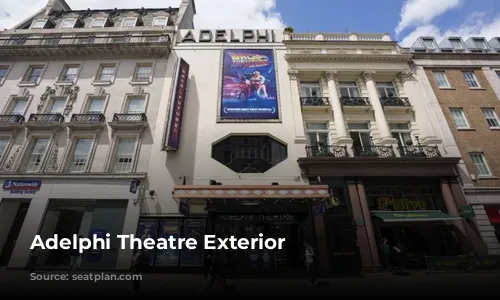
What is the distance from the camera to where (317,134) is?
1786 centimetres

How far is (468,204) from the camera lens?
14766mm

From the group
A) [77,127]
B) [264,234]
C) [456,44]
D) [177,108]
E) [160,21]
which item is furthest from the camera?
[160,21]

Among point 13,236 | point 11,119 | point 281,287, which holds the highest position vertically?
point 11,119

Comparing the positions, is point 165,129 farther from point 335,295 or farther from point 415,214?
point 415,214

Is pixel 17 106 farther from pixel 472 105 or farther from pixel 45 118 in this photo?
pixel 472 105

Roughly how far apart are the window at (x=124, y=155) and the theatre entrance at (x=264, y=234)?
23.6 feet

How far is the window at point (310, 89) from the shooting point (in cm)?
1978

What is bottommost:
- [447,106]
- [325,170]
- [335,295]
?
[335,295]

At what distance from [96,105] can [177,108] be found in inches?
286

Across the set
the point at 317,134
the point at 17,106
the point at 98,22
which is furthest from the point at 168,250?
the point at 98,22

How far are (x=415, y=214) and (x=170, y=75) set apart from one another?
20503 mm

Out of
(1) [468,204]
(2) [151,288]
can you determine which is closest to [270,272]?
(2) [151,288]

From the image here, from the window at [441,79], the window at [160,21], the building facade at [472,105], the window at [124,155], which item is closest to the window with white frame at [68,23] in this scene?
the window at [160,21]

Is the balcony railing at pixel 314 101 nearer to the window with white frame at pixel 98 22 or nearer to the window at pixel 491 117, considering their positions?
the window at pixel 491 117
